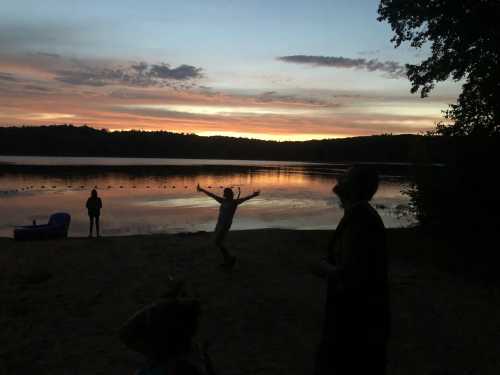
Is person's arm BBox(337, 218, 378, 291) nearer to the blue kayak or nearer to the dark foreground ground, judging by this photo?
the dark foreground ground

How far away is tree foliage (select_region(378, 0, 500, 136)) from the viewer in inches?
512

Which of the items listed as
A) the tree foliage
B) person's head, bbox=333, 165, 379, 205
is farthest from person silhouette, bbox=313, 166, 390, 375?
the tree foliage

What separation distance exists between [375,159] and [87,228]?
15797cm

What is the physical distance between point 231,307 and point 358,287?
566 cm

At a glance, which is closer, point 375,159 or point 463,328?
point 463,328

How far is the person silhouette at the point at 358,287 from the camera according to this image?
321 cm

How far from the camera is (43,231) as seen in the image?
16.7m

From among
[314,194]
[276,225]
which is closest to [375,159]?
[314,194]

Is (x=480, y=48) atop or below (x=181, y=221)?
atop

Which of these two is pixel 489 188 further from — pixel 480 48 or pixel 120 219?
pixel 120 219

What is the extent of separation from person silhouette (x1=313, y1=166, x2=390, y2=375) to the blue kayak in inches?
634

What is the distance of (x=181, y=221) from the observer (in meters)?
27.2

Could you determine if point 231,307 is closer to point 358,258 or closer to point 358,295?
point 358,295

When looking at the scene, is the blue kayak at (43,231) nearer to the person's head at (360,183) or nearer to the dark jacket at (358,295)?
the dark jacket at (358,295)
